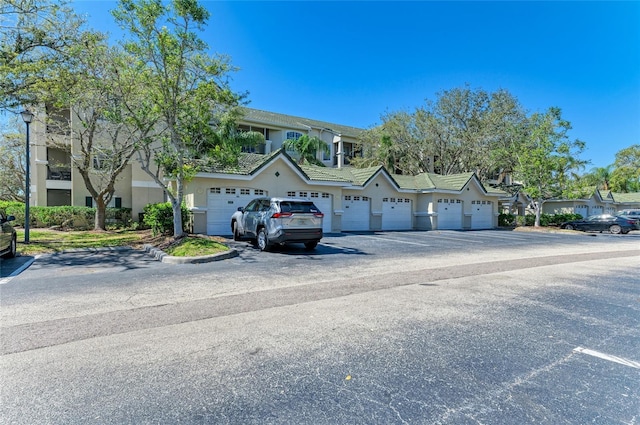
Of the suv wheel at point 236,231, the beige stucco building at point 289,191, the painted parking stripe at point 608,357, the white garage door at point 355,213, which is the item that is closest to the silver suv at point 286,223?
the suv wheel at point 236,231

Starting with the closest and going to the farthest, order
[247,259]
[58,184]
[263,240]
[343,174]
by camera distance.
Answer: [247,259] → [263,240] → [343,174] → [58,184]

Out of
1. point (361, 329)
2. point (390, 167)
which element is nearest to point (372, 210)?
point (390, 167)

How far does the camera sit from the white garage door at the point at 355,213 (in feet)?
76.1

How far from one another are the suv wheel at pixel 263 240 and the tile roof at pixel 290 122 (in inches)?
878

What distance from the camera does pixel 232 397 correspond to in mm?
3146

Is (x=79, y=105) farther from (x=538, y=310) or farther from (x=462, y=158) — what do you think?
(x=462, y=158)

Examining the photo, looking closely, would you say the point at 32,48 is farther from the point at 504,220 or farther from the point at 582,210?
the point at 582,210

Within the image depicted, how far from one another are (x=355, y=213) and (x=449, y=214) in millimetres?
8783

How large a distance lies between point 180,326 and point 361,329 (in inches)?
103

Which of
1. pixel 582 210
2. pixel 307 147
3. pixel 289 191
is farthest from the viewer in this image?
pixel 582 210

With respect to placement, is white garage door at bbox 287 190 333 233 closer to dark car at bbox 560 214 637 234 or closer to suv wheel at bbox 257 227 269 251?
suv wheel at bbox 257 227 269 251

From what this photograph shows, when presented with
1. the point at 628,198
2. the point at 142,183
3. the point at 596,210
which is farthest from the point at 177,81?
the point at 628,198

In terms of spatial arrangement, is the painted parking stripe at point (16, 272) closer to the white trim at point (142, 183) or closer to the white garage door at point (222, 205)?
the white garage door at point (222, 205)

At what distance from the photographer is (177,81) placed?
12.3 meters
